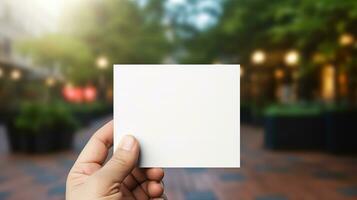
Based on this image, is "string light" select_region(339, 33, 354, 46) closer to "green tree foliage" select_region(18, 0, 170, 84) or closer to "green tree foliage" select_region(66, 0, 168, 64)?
"green tree foliage" select_region(18, 0, 170, 84)

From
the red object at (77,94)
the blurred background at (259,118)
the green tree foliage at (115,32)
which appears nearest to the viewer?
the blurred background at (259,118)

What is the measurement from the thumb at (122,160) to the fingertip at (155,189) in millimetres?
209

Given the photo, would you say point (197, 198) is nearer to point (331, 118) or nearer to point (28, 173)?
point (28, 173)

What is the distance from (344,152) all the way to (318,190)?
12.1 ft

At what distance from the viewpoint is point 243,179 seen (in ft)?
22.0

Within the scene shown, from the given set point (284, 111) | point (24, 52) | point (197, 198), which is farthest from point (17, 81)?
point (197, 198)

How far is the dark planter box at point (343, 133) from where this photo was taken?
9.09 metres

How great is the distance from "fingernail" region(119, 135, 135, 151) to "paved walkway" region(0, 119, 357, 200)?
451 centimetres

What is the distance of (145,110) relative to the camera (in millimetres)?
1078

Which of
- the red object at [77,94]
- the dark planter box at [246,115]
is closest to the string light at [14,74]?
the red object at [77,94]

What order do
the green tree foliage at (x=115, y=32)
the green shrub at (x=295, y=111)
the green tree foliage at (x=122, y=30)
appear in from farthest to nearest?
1. the green tree foliage at (x=122, y=30)
2. the green tree foliage at (x=115, y=32)
3. the green shrub at (x=295, y=111)

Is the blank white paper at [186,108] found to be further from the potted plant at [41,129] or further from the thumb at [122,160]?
the potted plant at [41,129]

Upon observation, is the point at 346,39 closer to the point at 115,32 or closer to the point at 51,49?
the point at 51,49

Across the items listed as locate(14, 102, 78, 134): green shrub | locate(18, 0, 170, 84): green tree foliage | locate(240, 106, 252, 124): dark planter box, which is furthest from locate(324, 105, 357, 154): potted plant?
locate(18, 0, 170, 84): green tree foliage
